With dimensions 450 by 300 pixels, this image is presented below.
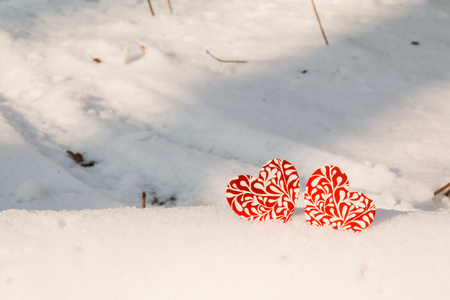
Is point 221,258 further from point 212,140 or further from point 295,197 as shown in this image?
point 212,140

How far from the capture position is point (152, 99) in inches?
80.9

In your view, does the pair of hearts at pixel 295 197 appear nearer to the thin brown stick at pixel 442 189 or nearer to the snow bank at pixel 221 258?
the snow bank at pixel 221 258

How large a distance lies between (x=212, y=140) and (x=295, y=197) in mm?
975

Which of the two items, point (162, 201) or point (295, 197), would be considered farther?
point (162, 201)

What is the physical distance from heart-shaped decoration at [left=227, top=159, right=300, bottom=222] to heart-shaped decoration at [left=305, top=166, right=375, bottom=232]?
0.11 feet

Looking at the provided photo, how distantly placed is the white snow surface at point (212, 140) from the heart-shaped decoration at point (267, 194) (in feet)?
0.10

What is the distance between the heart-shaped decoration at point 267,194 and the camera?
32.9 inches

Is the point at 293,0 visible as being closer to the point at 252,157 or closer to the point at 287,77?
the point at 287,77

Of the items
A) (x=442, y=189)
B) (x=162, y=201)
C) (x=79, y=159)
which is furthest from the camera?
(x=79, y=159)

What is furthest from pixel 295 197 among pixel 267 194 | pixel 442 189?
pixel 442 189

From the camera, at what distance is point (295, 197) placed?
85 centimetres

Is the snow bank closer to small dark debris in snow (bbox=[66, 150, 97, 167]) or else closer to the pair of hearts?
the pair of hearts

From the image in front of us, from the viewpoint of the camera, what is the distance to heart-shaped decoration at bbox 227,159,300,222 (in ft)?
2.75

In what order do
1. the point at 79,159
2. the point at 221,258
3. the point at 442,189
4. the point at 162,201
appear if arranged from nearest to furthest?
the point at 221,258, the point at 442,189, the point at 162,201, the point at 79,159
